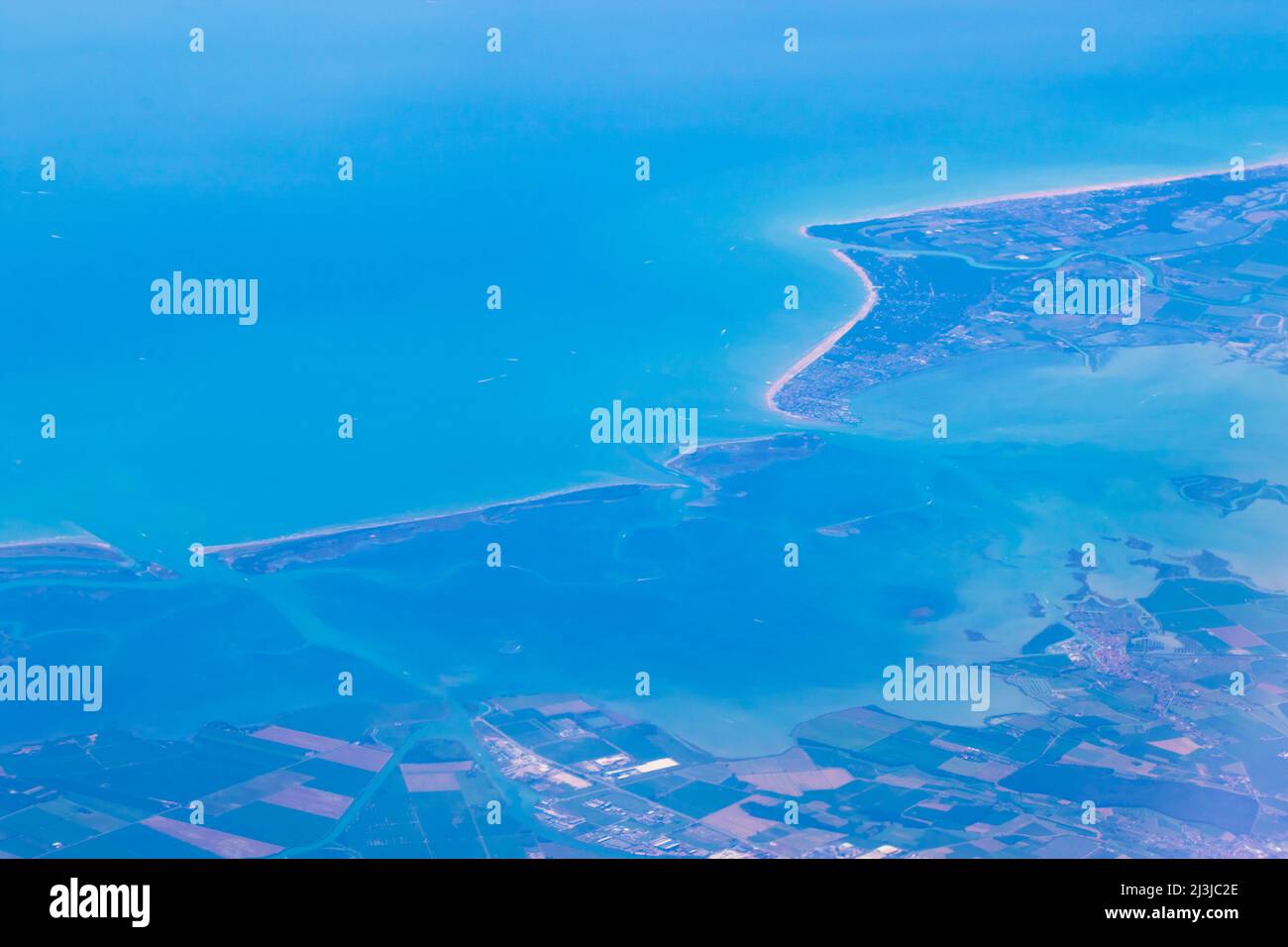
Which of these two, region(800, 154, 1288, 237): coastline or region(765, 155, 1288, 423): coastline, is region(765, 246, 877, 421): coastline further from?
region(800, 154, 1288, 237): coastline

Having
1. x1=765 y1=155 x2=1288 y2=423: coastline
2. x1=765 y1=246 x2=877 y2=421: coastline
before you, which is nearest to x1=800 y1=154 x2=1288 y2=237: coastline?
x1=765 y1=155 x2=1288 y2=423: coastline

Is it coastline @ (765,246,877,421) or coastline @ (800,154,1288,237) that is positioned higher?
coastline @ (800,154,1288,237)

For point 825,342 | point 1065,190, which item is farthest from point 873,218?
point 1065,190

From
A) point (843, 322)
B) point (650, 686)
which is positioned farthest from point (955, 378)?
point (650, 686)

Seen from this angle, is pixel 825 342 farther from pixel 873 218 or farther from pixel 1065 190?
pixel 1065 190

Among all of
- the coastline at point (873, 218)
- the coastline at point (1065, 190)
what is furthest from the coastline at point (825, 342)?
the coastline at point (1065, 190)

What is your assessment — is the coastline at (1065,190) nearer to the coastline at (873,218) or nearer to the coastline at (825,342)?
the coastline at (873,218)

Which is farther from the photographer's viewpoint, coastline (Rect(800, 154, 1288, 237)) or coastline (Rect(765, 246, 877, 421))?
coastline (Rect(800, 154, 1288, 237))

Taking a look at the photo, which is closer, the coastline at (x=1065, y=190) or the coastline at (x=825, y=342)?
the coastline at (x=825, y=342)
